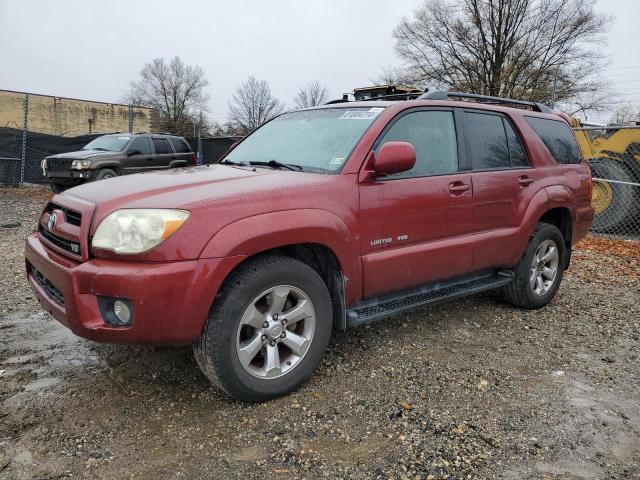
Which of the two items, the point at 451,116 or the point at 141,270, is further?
the point at 451,116

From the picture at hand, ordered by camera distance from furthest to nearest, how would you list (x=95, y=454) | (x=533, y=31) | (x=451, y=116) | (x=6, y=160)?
(x=533, y=31) → (x=6, y=160) → (x=451, y=116) → (x=95, y=454)

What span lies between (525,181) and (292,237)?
2.42m

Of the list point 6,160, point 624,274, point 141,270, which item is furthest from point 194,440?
point 6,160

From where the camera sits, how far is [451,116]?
12.4ft

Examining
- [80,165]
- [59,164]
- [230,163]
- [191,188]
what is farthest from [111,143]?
[191,188]

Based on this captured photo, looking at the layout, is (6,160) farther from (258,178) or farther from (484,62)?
(484,62)

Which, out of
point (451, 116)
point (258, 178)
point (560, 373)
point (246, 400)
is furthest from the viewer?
point (451, 116)

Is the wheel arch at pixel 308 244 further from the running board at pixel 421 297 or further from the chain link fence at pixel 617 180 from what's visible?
the chain link fence at pixel 617 180

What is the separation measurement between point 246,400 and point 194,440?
374 mm

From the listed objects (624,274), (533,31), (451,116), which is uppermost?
(533,31)

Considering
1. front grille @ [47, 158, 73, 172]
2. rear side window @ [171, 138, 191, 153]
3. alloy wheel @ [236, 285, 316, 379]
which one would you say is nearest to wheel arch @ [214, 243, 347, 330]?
alloy wheel @ [236, 285, 316, 379]

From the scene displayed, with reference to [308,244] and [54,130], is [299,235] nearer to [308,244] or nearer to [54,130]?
[308,244]

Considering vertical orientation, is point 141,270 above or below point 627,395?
above

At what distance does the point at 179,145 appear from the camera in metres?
14.0
